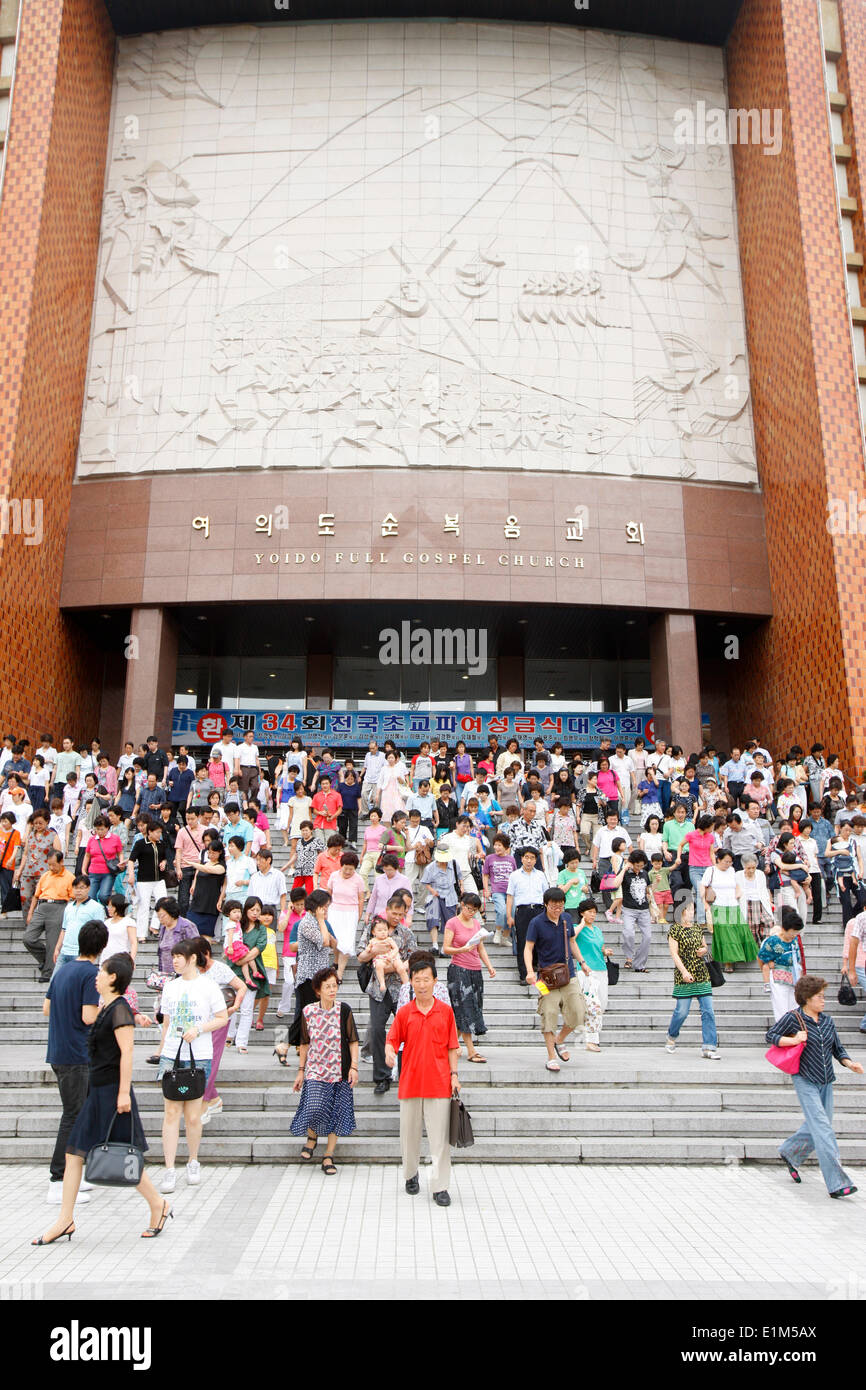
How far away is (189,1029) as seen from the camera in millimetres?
5805

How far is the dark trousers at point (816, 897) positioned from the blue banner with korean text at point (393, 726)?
10.4m

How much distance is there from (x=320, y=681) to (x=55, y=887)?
13.6m

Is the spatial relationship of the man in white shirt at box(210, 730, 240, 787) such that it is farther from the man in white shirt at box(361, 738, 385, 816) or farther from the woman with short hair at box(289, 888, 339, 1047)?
the woman with short hair at box(289, 888, 339, 1047)

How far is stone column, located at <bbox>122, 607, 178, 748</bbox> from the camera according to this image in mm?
18750

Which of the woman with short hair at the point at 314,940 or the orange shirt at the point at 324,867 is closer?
the woman with short hair at the point at 314,940

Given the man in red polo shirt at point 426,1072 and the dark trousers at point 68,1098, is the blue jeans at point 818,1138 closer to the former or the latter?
the man in red polo shirt at point 426,1072

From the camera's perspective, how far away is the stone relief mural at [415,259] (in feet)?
63.4

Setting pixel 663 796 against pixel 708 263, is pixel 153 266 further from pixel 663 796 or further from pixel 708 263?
→ pixel 663 796

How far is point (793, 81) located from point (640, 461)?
27.0ft

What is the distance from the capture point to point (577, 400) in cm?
1952
